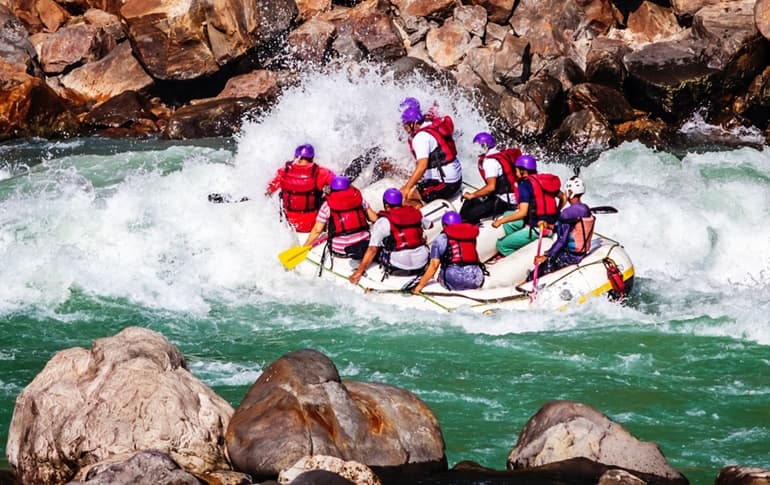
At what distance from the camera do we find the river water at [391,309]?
9.23 meters

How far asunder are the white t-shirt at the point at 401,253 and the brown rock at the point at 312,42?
12.5 m

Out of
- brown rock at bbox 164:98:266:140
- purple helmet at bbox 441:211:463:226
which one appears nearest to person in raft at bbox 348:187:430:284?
purple helmet at bbox 441:211:463:226

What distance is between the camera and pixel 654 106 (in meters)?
21.0

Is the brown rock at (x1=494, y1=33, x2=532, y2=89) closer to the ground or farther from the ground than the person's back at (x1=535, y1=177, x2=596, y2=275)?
farther from the ground

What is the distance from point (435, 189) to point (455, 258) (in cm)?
180

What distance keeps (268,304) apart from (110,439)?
580cm

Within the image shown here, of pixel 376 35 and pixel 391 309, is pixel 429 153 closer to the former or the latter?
pixel 391 309

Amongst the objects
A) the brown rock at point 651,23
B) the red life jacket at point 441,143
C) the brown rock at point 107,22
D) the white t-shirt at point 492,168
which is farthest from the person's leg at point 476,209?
the brown rock at point 107,22

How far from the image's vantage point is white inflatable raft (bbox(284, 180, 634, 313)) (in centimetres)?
1140

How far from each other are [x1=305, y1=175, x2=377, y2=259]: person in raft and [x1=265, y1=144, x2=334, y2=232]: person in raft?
540 millimetres

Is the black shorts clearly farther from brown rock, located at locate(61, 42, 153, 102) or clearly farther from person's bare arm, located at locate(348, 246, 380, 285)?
brown rock, located at locate(61, 42, 153, 102)

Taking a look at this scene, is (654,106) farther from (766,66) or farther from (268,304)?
(268,304)

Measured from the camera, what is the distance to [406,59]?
22.2 meters

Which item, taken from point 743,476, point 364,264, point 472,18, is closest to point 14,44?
point 472,18
